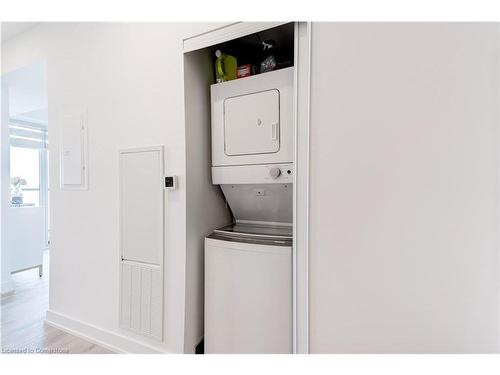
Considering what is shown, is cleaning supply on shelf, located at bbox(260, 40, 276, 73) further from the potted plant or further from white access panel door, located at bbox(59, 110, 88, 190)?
the potted plant

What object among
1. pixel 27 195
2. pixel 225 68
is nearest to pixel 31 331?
pixel 225 68

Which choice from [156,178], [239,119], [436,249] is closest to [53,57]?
[156,178]

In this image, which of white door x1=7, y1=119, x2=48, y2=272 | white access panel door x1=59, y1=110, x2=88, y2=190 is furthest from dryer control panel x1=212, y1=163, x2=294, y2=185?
white door x1=7, y1=119, x2=48, y2=272

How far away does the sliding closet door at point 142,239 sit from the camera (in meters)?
1.62

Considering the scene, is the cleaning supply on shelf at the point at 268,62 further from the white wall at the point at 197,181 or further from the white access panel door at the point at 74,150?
the white access panel door at the point at 74,150

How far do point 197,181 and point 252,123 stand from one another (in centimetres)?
52

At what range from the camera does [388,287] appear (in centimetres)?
96

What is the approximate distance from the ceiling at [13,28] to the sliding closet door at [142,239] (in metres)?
1.68

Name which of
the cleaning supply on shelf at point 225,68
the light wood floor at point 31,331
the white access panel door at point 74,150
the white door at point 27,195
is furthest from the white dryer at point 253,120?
the white door at point 27,195

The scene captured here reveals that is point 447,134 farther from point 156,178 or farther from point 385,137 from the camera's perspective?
point 156,178

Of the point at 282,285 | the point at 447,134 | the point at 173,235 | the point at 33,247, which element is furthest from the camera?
the point at 33,247

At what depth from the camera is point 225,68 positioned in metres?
1.68

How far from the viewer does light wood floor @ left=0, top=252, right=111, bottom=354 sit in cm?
180
